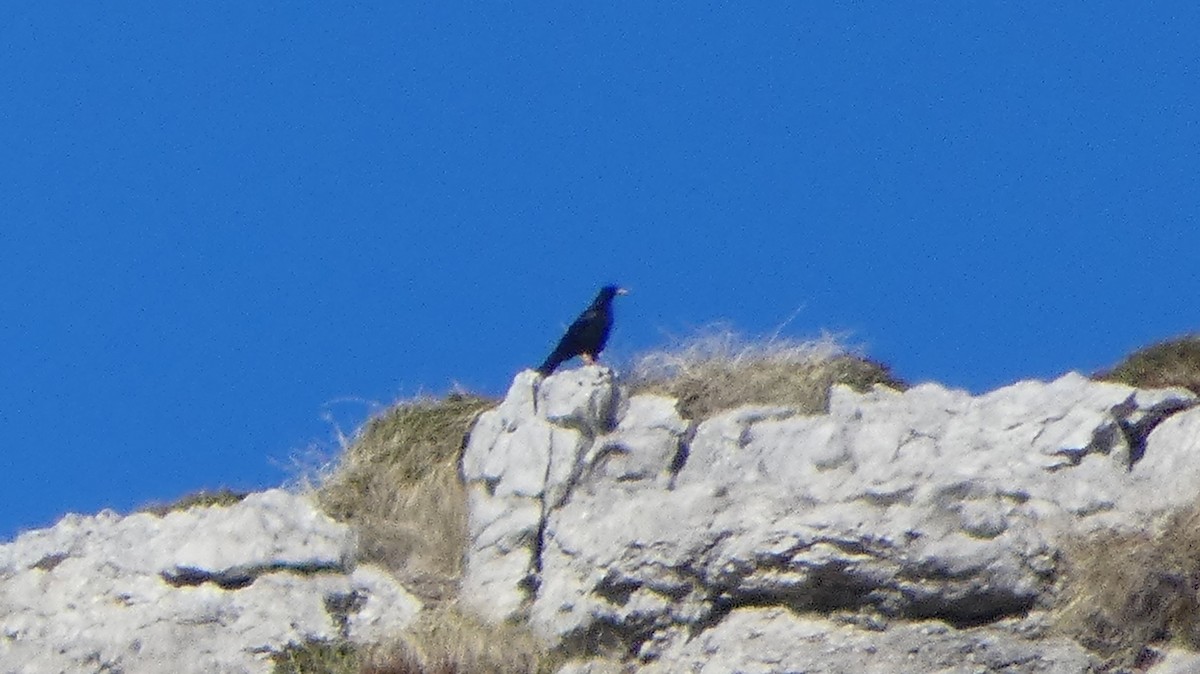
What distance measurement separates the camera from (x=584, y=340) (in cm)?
1905

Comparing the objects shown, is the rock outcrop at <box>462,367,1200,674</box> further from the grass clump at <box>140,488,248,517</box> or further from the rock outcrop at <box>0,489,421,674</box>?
the grass clump at <box>140,488,248,517</box>

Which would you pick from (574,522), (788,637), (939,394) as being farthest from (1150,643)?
(574,522)

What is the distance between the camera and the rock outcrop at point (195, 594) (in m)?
15.5

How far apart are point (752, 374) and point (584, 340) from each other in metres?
1.73

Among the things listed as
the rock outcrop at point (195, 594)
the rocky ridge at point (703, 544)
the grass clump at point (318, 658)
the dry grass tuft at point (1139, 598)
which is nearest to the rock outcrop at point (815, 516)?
the rocky ridge at point (703, 544)

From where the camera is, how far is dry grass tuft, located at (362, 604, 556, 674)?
14.2m

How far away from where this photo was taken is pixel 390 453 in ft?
62.6

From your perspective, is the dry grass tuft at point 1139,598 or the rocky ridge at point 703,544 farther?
the rocky ridge at point 703,544

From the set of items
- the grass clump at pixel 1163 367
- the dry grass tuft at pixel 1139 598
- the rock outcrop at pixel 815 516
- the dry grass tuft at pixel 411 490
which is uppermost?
the dry grass tuft at pixel 411 490

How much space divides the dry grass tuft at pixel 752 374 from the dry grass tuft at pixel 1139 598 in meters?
5.28

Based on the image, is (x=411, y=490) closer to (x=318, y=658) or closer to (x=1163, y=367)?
(x=318, y=658)

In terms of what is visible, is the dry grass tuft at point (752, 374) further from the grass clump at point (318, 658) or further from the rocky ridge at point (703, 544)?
the grass clump at point (318, 658)

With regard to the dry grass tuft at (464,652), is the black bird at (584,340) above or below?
above

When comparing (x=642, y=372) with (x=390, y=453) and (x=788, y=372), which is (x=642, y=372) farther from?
(x=390, y=453)
